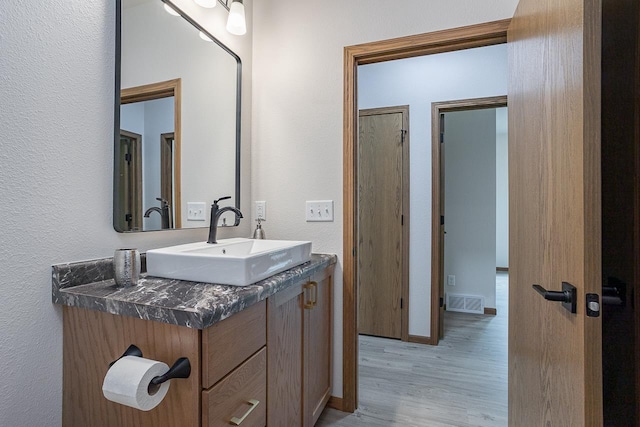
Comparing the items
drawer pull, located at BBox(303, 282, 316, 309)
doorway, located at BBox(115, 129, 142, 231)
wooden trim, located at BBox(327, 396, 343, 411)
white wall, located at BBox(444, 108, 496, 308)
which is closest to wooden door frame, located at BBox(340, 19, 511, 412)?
wooden trim, located at BBox(327, 396, 343, 411)

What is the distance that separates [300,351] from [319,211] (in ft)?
2.48

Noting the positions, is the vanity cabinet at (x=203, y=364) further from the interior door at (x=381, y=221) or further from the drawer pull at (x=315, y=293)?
the interior door at (x=381, y=221)

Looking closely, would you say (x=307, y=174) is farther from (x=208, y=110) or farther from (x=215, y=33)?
(x=215, y=33)

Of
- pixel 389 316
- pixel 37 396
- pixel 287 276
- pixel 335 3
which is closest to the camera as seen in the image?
pixel 37 396

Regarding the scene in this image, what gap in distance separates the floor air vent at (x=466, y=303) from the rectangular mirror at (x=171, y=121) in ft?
8.85

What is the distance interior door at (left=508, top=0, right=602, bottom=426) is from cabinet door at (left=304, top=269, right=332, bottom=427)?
0.86 meters

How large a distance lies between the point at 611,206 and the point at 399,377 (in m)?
1.67

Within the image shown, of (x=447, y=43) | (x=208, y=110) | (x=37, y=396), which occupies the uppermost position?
(x=447, y=43)

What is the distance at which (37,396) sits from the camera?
95 centimetres

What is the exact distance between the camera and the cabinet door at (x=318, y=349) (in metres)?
1.48

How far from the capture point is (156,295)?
3.09ft

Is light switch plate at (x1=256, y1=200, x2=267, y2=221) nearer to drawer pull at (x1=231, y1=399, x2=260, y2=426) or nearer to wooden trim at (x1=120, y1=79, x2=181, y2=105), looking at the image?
wooden trim at (x1=120, y1=79, x2=181, y2=105)

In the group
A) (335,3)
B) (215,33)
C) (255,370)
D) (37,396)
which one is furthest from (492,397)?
(215,33)

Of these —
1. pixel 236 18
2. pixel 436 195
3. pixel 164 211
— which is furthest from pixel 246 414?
pixel 436 195
